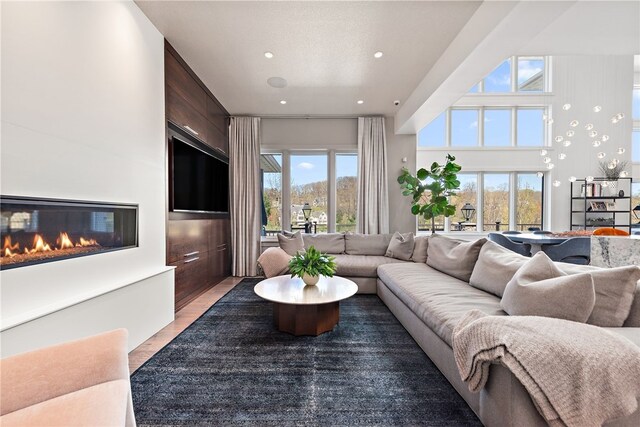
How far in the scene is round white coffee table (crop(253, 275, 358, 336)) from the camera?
2.25 m

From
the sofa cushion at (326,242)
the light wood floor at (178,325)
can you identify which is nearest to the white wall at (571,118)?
the sofa cushion at (326,242)

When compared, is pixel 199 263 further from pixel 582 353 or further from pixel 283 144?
pixel 582 353

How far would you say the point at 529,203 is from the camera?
6.39m

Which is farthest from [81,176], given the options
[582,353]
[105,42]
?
[582,353]

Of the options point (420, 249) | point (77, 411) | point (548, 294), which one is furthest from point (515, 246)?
point (77, 411)

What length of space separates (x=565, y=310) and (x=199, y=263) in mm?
3630

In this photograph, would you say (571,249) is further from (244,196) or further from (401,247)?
(244,196)

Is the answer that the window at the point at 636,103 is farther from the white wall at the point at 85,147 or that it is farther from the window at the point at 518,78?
the white wall at the point at 85,147

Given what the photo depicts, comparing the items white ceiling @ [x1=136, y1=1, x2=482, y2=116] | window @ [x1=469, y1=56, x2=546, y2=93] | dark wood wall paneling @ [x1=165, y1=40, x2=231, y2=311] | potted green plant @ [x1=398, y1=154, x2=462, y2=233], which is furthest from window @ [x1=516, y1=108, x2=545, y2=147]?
dark wood wall paneling @ [x1=165, y1=40, x2=231, y2=311]

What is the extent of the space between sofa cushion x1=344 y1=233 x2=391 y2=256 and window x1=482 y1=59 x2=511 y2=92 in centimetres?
510

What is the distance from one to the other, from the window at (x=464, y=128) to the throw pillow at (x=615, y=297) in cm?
565

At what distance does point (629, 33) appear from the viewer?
2.37 metres

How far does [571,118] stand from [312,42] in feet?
23.8

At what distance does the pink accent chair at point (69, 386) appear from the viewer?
0.72 metres
